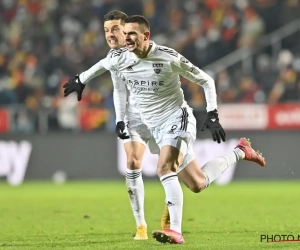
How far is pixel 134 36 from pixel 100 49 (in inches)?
567

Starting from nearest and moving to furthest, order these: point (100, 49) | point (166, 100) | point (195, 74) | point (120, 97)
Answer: point (195, 74) < point (166, 100) < point (120, 97) < point (100, 49)

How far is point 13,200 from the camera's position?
13867 millimetres

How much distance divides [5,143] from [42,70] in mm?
3634

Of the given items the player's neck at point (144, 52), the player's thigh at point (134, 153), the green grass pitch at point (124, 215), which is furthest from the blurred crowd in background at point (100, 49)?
the player's neck at point (144, 52)

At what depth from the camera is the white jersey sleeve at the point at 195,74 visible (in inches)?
305

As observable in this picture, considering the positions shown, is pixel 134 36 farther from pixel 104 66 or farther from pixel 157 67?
pixel 104 66

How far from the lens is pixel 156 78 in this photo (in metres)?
7.80

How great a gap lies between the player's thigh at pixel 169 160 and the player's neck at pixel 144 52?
0.88m

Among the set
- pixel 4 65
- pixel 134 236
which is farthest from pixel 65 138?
pixel 134 236

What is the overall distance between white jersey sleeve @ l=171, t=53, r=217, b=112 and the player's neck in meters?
0.26

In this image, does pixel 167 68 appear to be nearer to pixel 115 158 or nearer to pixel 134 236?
pixel 134 236

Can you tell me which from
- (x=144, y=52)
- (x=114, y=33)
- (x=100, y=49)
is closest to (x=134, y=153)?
(x=144, y=52)

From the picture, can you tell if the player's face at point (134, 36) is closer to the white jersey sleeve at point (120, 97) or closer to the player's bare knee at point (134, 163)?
the white jersey sleeve at point (120, 97)

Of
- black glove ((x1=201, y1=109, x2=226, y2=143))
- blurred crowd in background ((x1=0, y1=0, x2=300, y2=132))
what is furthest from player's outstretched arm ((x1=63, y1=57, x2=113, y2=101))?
blurred crowd in background ((x1=0, y1=0, x2=300, y2=132))
